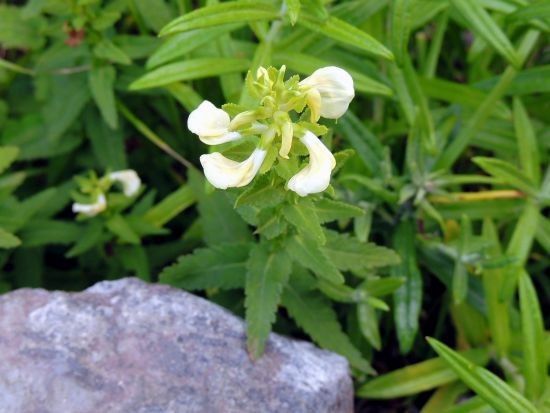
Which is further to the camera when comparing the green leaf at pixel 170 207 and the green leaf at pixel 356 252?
the green leaf at pixel 170 207

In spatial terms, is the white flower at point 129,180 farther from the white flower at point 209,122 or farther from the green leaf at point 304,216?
the white flower at point 209,122

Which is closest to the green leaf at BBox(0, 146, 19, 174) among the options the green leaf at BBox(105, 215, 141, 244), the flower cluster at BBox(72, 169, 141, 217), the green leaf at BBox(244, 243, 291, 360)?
the flower cluster at BBox(72, 169, 141, 217)

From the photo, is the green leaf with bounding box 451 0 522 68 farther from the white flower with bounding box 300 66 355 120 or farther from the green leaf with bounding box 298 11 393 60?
the white flower with bounding box 300 66 355 120

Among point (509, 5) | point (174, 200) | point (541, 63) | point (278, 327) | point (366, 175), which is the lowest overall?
point (278, 327)

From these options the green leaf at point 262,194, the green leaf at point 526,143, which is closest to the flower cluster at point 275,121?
the green leaf at point 262,194

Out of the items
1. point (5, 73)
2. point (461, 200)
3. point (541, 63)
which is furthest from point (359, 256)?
point (5, 73)

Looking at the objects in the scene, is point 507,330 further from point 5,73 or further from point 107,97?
point 5,73
